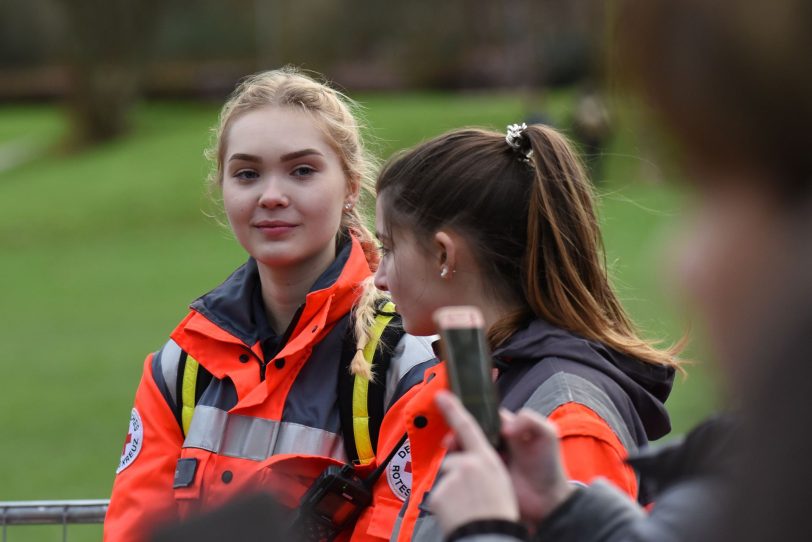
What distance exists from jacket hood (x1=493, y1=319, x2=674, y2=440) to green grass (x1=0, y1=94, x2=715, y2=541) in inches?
7.9

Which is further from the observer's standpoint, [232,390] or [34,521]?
[34,521]

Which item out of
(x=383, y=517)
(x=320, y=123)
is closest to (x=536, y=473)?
(x=383, y=517)

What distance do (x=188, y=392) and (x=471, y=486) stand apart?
1.97m

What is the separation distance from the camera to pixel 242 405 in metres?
3.31

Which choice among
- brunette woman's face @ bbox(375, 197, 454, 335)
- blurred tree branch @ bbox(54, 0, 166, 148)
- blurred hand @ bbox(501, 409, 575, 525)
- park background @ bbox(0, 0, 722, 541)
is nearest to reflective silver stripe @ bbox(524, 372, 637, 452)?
park background @ bbox(0, 0, 722, 541)

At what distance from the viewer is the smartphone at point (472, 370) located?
5.79ft

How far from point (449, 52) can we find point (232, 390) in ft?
165

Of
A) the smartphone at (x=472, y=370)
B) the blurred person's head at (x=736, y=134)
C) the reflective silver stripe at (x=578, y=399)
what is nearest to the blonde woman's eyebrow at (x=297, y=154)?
the reflective silver stripe at (x=578, y=399)

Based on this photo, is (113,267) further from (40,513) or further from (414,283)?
(414,283)

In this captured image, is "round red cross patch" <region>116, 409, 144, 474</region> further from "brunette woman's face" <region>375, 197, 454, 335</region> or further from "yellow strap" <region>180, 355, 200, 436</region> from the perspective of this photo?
"brunette woman's face" <region>375, 197, 454, 335</region>

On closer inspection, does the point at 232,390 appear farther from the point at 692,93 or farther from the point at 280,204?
the point at 692,93

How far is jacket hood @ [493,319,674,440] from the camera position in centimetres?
267

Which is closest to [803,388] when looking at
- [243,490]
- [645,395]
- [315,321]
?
[243,490]

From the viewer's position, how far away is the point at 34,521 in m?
3.71
